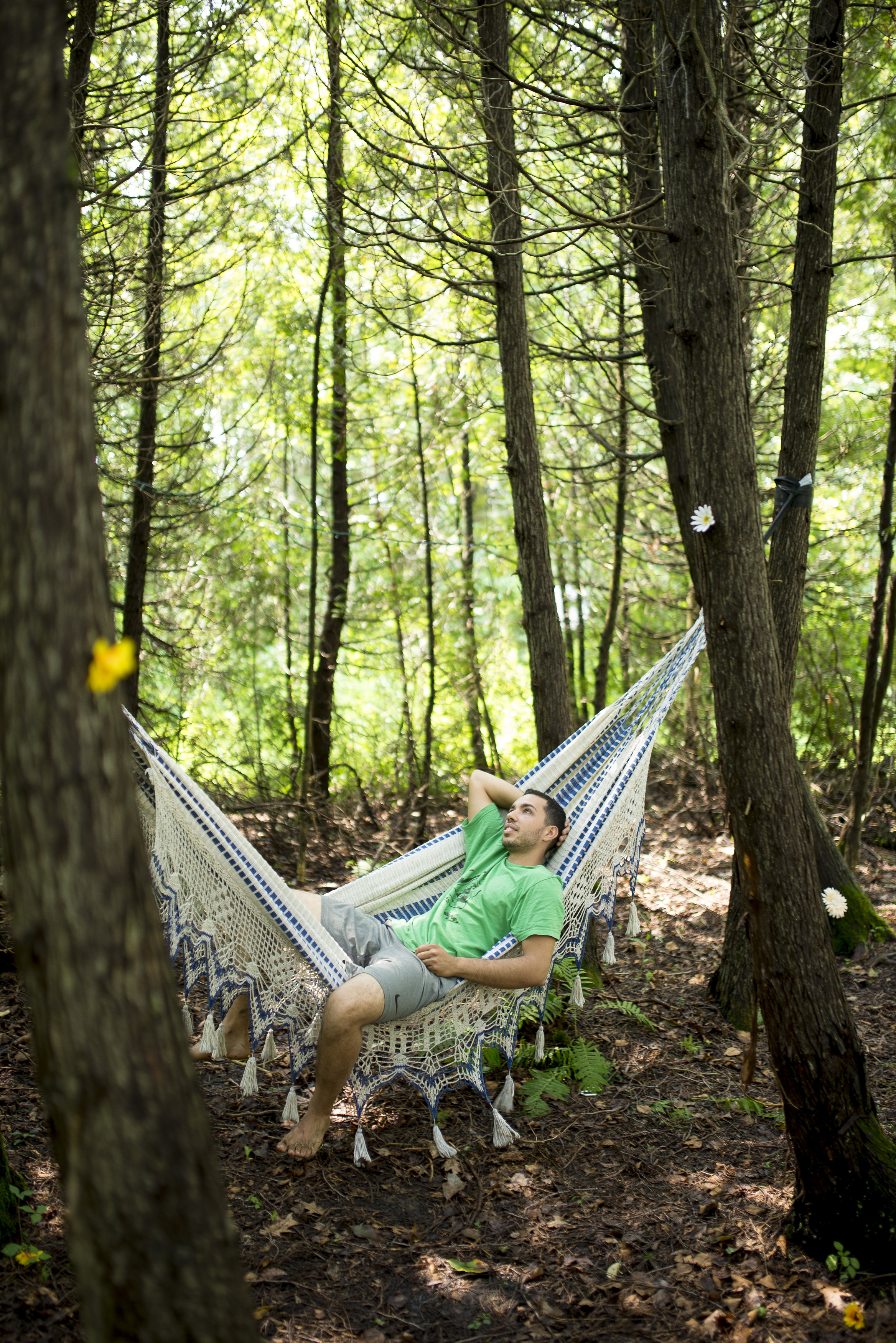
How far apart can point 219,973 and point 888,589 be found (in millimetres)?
3125

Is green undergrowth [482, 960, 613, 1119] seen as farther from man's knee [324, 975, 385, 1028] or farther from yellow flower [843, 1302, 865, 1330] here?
yellow flower [843, 1302, 865, 1330]

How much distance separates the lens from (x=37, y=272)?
37.5 inches

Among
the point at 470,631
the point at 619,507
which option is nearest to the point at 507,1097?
the point at 619,507

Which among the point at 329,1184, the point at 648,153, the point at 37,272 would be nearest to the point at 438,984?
the point at 329,1184

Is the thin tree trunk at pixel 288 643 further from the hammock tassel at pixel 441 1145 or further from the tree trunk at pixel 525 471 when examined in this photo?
the hammock tassel at pixel 441 1145

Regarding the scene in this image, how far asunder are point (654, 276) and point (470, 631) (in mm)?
2760

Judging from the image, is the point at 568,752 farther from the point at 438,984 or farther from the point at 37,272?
the point at 37,272

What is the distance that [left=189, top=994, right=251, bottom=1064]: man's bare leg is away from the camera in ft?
7.73

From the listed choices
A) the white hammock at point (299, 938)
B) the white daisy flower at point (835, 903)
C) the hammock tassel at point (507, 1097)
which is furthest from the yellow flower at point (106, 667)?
the white daisy flower at point (835, 903)

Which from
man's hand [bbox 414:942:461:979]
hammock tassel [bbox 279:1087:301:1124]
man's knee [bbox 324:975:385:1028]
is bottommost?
hammock tassel [bbox 279:1087:301:1124]

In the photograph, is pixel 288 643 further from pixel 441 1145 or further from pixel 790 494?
pixel 441 1145

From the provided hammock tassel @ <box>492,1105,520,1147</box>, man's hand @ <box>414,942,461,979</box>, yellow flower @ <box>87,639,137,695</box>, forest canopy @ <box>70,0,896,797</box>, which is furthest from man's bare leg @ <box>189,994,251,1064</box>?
forest canopy @ <box>70,0,896,797</box>

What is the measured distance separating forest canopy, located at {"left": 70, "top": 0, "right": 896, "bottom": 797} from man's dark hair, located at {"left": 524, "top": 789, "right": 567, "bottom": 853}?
4.40 feet

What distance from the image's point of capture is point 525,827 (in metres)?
2.53
